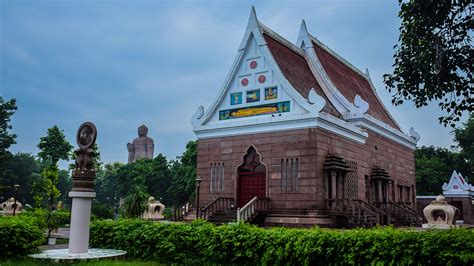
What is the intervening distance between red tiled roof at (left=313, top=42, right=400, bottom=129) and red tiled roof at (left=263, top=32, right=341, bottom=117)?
56.5 inches

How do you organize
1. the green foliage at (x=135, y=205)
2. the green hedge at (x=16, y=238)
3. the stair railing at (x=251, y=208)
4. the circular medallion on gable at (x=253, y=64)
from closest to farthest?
1. the green hedge at (x=16, y=238)
2. the stair railing at (x=251, y=208)
3. the circular medallion on gable at (x=253, y=64)
4. the green foliage at (x=135, y=205)

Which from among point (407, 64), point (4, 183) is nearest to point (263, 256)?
point (407, 64)

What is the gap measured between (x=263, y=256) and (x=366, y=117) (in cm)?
1345

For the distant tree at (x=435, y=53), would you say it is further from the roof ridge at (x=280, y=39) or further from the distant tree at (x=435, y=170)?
the distant tree at (x=435, y=170)

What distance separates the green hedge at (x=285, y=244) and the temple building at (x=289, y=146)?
16.5 ft

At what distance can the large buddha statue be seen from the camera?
222 ft

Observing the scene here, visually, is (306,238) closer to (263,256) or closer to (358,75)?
(263,256)

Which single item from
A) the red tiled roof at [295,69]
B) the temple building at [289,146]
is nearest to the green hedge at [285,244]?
the temple building at [289,146]

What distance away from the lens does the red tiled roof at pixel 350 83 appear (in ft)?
75.3

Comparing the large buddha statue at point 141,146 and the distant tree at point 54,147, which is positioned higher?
the large buddha statue at point 141,146

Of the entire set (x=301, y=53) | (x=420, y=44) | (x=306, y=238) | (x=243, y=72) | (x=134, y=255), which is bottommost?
(x=134, y=255)

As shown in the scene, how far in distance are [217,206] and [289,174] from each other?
3.34m

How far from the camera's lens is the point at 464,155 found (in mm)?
44594

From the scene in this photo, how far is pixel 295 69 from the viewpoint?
2028 cm
